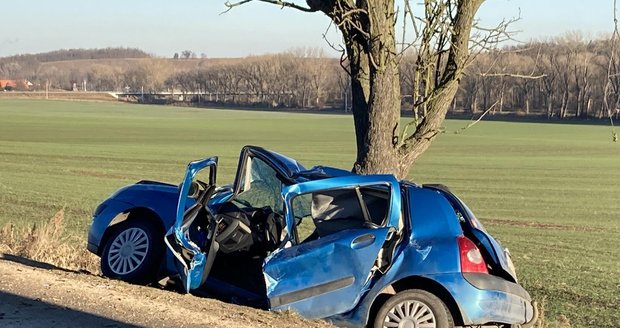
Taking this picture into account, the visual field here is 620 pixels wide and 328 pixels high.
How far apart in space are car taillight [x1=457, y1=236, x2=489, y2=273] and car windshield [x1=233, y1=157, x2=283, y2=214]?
1632mm

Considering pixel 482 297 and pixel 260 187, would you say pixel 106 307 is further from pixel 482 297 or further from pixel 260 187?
pixel 482 297

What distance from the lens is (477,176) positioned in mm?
35719

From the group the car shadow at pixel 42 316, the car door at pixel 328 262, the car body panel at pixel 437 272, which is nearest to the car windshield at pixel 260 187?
the car door at pixel 328 262

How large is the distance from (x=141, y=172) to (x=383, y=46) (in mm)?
24605

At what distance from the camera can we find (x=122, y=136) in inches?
2318

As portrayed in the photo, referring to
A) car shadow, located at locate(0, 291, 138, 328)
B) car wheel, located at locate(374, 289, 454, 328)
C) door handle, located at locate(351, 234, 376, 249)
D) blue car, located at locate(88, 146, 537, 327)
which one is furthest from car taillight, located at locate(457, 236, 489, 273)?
car shadow, located at locate(0, 291, 138, 328)

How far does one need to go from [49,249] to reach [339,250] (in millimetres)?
5497

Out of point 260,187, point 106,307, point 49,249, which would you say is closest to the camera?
point 106,307

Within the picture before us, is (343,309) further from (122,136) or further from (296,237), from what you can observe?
(122,136)

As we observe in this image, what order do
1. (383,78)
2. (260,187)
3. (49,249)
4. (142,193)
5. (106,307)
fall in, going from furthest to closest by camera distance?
1. (49,249)
2. (383,78)
3. (142,193)
4. (260,187)
5. (106,307)

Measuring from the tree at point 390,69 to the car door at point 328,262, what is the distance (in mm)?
2628

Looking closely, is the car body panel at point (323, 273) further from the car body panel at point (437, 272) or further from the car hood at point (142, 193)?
Answer: the car hood at point (142, 193)

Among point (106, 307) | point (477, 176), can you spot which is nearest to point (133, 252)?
point (106, 307)

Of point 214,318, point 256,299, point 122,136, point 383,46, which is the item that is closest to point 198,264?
point 256,299
